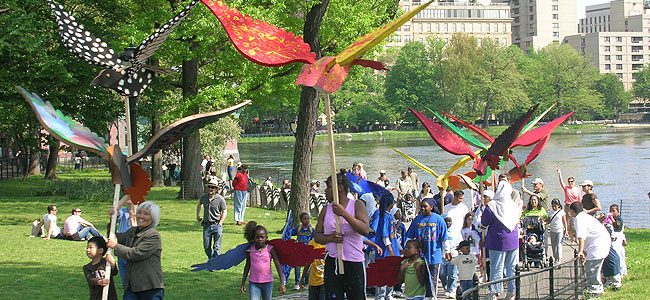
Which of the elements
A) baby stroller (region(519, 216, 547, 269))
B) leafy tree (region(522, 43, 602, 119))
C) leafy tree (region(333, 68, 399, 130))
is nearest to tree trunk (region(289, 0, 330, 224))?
baby stroller (region(519, 216, 547, 269))

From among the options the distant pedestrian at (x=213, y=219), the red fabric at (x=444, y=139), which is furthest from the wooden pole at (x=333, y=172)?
the distant pedestrian at (x=213, y=219)

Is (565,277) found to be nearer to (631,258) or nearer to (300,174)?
(631,258)

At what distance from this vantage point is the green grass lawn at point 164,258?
13.8m

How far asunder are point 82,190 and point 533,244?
19.0 m

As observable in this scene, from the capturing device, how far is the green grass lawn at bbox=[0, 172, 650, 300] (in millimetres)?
13758

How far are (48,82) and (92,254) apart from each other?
21.1m

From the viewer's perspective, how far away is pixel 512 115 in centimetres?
12681

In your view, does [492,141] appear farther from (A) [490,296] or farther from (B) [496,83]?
(B) [496,83]

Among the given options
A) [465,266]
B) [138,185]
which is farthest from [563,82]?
[138,185]

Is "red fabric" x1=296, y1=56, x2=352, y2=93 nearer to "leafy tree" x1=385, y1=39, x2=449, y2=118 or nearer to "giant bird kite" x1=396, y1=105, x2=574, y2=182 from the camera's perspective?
"giant bird kite" x1=396, y1=105, x2=574, y2=182

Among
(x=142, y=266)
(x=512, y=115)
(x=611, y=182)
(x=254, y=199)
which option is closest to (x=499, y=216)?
(x=142, y=266)

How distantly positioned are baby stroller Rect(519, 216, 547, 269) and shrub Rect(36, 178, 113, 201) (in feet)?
57.8

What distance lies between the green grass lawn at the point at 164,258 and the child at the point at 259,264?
238 centimetres

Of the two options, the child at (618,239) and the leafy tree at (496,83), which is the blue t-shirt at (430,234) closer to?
the child at (618,239)
